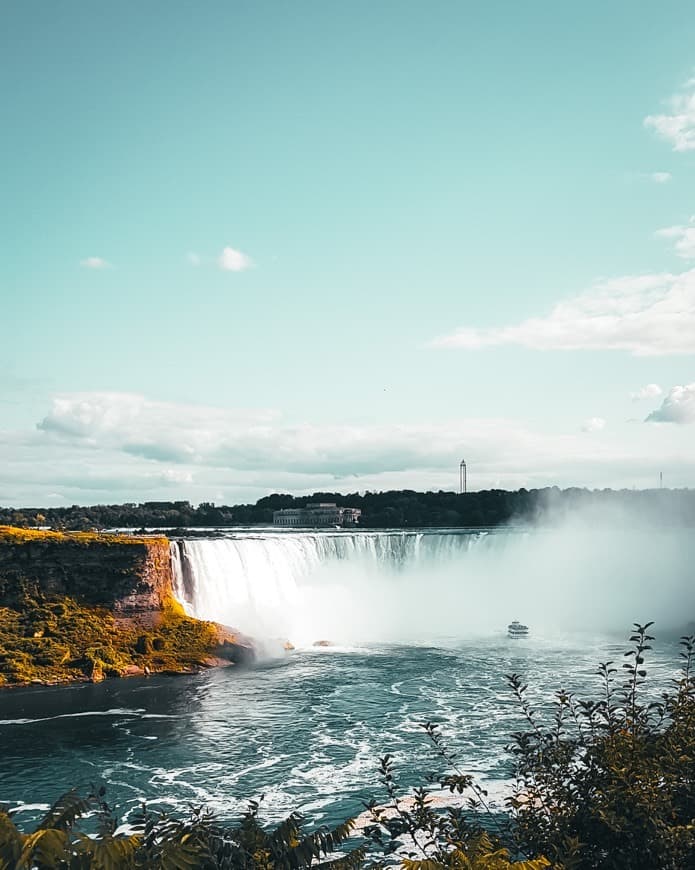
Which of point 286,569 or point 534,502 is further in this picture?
point 534,502

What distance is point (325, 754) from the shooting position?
2691cm

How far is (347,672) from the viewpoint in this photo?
4062cm

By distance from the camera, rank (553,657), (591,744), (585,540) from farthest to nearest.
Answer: (585,540) < (553,657) < (591,744)

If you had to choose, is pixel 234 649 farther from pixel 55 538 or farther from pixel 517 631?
pixel 517 631

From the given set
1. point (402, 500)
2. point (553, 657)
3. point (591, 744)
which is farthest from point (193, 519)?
point (591, 744)

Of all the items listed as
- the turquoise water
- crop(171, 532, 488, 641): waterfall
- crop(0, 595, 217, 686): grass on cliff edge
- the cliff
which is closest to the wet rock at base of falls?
the cliff

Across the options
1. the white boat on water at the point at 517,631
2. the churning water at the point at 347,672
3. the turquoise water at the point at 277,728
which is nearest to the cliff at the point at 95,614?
the turquoise water at the point at 277,728

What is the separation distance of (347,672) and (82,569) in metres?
15.4

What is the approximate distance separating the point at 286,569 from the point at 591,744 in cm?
5158

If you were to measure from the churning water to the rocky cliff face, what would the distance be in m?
4.86

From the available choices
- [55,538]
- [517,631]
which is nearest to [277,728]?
[55,538]

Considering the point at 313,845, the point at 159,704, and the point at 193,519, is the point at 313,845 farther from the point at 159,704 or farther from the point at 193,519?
the point at 193,519

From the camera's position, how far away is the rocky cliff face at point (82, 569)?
43344 millimetres

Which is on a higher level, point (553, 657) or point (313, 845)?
point (313, 845)
